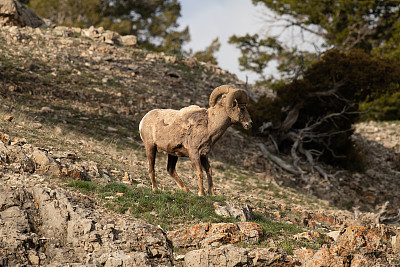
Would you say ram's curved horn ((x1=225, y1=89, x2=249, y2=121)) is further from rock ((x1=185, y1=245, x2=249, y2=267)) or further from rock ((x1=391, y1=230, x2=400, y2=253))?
rock ((x1=391, y1=230, x2=400, y2=253))

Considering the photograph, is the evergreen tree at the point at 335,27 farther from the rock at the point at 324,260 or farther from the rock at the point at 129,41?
the rock at the point at 324,260

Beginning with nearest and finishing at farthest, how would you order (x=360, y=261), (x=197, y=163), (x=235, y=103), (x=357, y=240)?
(x=360, y=261)
(x=357, y=240)
(x=197, y=163)
(x=235, y=103)

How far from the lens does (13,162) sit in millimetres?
9922

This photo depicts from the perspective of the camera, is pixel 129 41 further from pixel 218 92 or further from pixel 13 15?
pixel 218 92

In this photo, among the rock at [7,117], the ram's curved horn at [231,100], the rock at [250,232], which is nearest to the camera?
the rock at [250,232]

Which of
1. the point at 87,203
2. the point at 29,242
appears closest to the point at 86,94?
the point at 87,203

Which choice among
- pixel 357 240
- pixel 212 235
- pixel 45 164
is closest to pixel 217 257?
pixel 212 235

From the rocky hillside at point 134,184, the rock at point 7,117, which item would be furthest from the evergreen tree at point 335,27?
the rock at point 7,117

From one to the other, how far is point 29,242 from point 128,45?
21.6m

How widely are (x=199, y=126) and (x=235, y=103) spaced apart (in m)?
0.93

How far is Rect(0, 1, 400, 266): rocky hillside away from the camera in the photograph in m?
7.89

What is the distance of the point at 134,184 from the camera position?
1188cm

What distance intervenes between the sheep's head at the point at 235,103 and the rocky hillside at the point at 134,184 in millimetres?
1694

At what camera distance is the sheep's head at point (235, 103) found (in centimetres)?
1052
